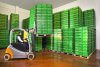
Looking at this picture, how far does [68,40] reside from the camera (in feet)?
23.4

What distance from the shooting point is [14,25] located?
988 cm

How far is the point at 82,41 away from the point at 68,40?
1211mm

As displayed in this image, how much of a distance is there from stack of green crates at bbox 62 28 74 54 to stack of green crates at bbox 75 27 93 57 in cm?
43

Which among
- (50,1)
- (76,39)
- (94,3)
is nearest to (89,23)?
(94,3)

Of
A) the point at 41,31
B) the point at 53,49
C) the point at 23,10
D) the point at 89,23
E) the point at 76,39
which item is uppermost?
the point at 23,10

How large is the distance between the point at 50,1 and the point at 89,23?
145 inches

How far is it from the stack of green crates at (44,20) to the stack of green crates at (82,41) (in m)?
1.55

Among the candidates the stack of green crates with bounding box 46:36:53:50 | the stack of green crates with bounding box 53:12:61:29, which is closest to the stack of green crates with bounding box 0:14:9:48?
the stack of green crates with bounding box 46:36:53:50

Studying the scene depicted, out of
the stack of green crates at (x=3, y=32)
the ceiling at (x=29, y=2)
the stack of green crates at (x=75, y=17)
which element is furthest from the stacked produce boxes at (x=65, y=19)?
the stack of green crates at (x=3, y=32)

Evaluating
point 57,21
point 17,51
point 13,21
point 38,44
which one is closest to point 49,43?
point 38,44

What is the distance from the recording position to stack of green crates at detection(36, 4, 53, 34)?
6875 mm

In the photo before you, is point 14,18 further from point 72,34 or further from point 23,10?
point 72,34

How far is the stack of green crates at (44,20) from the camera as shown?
22.6ft

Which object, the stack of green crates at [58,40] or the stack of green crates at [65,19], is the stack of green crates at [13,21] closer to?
the stack of green crates at [58,40]
